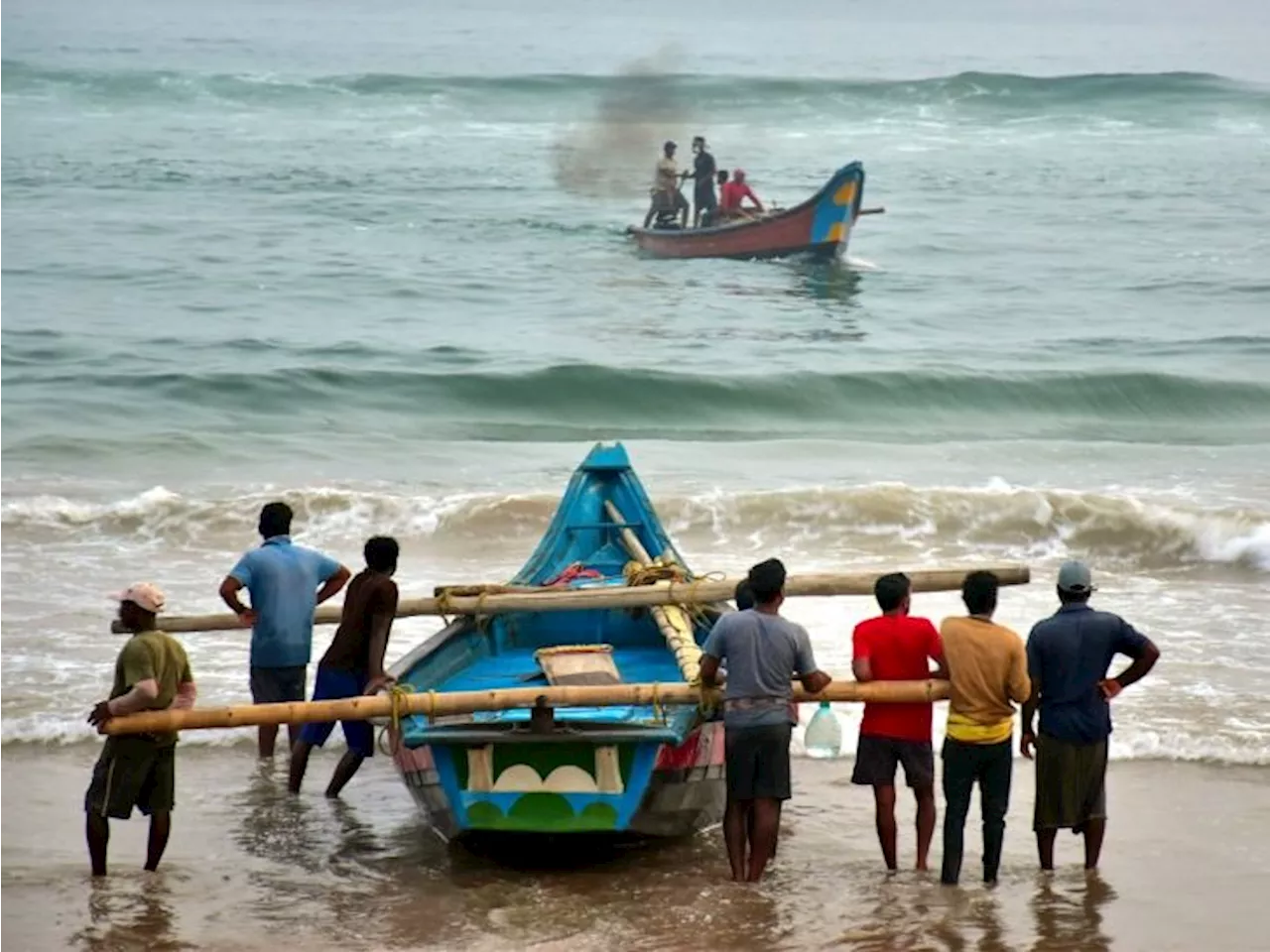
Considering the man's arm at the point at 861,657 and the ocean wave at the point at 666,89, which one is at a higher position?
the ocean wave at the point at 666,89

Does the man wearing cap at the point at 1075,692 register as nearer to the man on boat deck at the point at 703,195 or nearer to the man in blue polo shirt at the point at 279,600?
the man in blue polo shirt at the point at 279,600

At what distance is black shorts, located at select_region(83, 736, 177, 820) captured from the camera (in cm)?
767

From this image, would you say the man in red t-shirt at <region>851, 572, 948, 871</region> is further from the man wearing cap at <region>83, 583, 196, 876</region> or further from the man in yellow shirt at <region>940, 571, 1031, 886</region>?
the man wearing cap at <region>83, 583, 196, 876</region>

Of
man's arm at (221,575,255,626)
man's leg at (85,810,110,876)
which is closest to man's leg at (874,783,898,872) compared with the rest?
man's arm at (221,575,255,626)

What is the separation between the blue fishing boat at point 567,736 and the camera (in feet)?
25.0

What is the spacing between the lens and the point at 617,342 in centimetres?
2614

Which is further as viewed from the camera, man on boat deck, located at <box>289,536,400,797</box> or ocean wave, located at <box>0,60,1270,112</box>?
ocean wave, located at <box>0,60,1270,112</box>

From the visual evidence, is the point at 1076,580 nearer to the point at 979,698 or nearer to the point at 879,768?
the point at 979,698

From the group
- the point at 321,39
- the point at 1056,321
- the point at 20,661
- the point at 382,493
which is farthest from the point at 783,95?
the point at 20,661

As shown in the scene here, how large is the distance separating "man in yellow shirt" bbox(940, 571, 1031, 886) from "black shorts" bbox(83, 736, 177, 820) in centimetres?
270

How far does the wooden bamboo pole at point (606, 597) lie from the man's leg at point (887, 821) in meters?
1.06

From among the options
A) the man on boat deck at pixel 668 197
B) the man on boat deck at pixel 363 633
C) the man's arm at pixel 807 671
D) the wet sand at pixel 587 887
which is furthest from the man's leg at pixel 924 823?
the man on boat deck at pixel 668 197

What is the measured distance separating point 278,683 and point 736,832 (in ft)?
7.22

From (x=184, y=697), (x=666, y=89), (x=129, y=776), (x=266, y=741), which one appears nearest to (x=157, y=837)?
(x=129, y=776)
